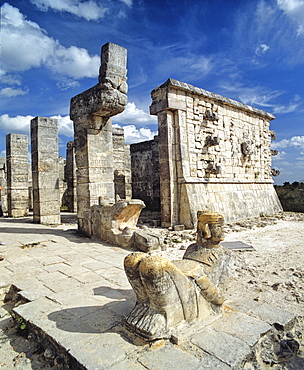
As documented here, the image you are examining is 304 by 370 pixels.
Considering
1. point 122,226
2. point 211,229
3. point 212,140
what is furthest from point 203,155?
point 211,229

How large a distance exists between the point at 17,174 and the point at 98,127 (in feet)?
24.2

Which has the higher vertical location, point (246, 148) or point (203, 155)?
point (246, 148)

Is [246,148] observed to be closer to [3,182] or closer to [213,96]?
[213,96]

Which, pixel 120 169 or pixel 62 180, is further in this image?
pixel 62 180

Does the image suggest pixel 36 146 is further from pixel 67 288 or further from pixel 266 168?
pixel 266 168

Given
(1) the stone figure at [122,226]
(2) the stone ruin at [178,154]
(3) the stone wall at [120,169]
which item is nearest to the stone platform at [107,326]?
(1) the stone figure at [122,226]

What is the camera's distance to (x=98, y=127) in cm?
738

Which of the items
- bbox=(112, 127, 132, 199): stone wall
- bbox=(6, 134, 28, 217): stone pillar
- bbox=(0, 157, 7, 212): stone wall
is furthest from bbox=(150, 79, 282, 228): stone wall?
bbox=(0, 157, 7, 212): stone wall

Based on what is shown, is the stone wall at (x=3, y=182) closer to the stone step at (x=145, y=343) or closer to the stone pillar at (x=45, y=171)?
the stone pillar at (x=45, y=171)

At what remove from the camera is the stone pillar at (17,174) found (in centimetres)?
1274

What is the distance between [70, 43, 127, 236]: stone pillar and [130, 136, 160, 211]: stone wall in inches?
269

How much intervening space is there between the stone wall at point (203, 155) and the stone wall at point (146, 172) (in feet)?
14.4

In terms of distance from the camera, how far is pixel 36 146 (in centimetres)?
1051

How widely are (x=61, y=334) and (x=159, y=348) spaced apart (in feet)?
2.93
